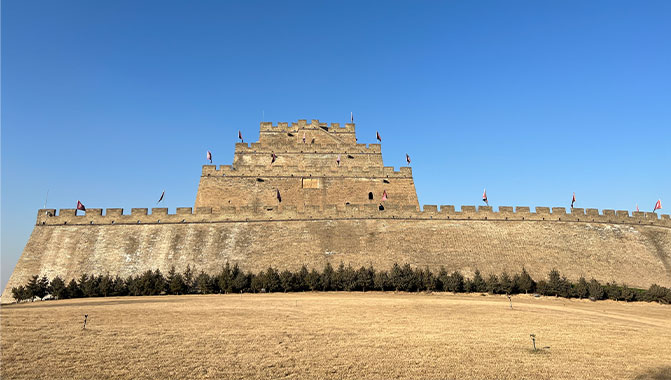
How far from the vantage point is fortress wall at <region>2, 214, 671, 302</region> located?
964 inches

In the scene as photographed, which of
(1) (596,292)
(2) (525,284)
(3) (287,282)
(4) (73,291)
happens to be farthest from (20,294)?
(1) (596,292)

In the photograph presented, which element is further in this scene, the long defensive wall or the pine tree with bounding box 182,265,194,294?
the long defensive wall

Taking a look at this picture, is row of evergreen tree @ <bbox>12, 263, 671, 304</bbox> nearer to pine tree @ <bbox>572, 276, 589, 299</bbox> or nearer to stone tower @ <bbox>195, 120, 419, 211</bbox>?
pine tree @ <bbox>572, 276, 589, 299</bbox>

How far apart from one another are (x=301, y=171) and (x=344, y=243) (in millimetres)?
9959

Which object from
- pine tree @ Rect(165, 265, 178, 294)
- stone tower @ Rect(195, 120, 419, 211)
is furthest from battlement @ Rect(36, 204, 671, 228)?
pine tree @ Rect(165, 265, 178, 294)

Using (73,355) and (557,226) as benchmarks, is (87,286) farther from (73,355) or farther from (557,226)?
(557,226)

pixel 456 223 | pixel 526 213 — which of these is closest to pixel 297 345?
pixel 456 223

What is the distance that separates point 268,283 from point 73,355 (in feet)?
41.8

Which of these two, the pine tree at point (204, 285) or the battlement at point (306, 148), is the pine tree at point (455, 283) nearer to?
the pine tree at point (204, 285)

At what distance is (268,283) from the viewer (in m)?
21.3

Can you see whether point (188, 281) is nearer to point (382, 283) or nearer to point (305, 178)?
point (382, 283)

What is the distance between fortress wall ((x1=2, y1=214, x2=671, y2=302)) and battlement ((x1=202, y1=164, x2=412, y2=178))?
5954 mm

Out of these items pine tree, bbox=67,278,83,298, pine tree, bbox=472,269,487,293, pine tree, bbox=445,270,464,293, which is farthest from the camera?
pine tree, bbox=472,269,487,293

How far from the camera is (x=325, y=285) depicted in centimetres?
2156
